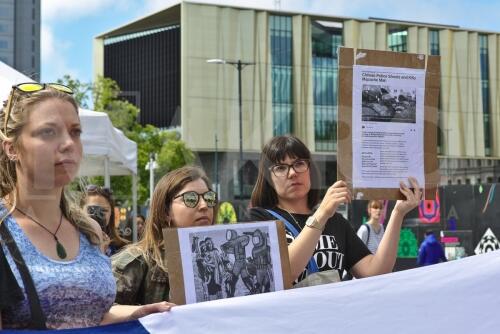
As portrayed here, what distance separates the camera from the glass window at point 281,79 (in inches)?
2189

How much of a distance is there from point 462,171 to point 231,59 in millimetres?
19571

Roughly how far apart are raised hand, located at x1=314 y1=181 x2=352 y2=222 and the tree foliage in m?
27.0

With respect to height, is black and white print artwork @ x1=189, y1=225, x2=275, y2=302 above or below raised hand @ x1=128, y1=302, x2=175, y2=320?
above

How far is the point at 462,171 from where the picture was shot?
56688 millimetres

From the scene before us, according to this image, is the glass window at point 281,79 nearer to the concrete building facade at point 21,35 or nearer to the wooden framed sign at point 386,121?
the concrete building facade at point 21,35

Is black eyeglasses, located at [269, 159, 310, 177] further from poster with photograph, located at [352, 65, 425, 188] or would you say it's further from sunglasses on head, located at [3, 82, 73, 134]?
sunglasses on head, located at [3, 82, 73, 134]

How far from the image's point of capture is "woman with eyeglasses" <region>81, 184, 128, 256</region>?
5.12m

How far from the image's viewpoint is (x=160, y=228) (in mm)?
2896

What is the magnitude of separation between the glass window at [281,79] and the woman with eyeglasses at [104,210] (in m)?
49.9

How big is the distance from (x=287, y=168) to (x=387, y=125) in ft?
1.58

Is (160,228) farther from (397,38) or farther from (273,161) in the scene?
(397,38)

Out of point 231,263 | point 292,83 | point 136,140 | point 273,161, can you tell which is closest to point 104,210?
point 273,161

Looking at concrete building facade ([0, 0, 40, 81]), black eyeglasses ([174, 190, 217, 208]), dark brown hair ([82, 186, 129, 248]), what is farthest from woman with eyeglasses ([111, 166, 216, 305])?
concrete building facade ([0, 0, 40, 81])

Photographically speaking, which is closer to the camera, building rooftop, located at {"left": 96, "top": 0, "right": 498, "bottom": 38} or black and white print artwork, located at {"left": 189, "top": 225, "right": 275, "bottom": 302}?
black and white print artwork, located at {"left": 189, "top": 225, "right": 275, "bottom": 302}
